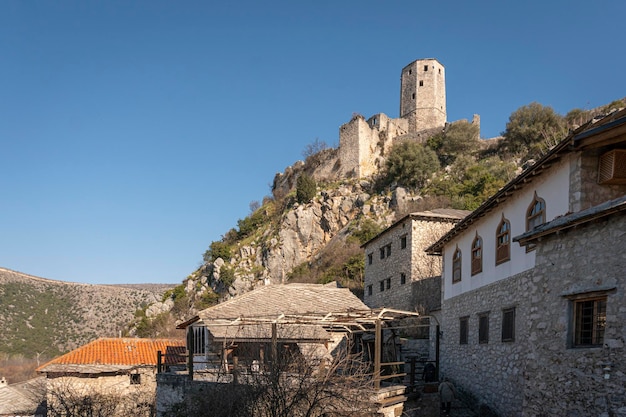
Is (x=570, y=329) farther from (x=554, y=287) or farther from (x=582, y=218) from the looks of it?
(x=582, y=218)

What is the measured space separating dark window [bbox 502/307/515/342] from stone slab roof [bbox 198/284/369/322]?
18.9 feet

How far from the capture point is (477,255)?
17.2 metres

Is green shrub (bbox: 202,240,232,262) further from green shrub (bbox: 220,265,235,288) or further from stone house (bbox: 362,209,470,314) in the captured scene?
stone house (bbox: 362,209,470,314)

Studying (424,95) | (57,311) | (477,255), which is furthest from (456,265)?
(57,311)

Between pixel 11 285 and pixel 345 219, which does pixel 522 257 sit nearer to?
pixel 345 219

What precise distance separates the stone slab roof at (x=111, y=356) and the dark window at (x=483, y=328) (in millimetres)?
17257

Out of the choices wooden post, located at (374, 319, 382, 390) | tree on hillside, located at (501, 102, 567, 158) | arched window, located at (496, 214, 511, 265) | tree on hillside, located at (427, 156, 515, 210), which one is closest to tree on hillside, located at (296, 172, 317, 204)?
tree on hillside, located at (427, 156, 515, 210)

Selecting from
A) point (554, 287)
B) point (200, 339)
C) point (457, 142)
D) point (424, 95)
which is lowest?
point (200, 339)

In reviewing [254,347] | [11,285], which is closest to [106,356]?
[254,347]

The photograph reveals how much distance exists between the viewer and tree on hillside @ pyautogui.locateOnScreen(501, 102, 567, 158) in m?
42.1

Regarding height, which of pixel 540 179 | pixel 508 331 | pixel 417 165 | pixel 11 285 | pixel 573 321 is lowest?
pixel 11 285

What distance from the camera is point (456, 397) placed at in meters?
16.8

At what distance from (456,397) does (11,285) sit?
7403 centimetres

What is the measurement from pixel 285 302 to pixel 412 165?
28.2 meters
